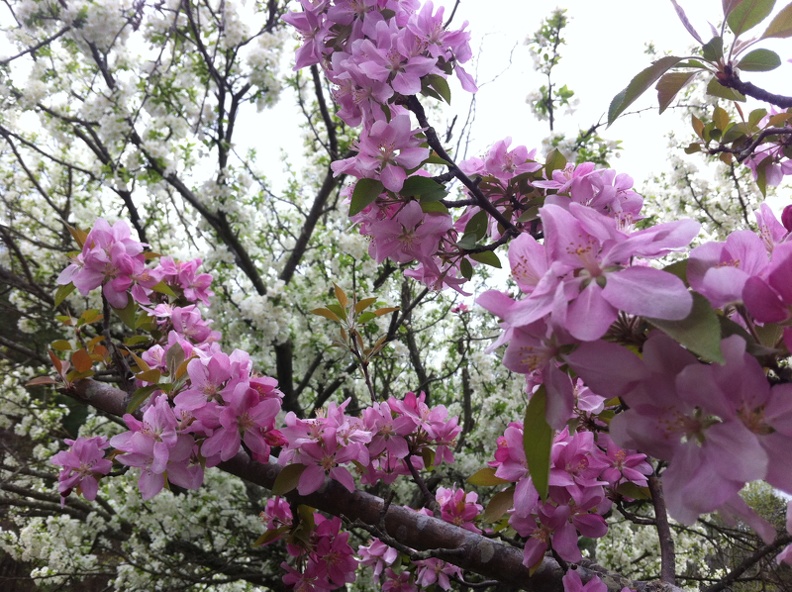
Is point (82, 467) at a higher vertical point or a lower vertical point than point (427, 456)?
lower

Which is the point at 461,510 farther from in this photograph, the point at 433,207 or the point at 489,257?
the point at 433,207

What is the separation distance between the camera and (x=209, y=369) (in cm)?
100

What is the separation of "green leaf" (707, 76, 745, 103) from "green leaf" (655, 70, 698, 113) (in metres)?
0.09

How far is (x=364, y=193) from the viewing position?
886 mm

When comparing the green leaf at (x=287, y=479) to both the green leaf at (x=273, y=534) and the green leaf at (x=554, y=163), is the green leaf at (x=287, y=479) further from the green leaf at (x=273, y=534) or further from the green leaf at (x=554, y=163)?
the green leaf at (x=554, y=163)

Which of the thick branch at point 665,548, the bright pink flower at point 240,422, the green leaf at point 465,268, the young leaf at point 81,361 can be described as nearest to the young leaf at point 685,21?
the green leaf at point 465,268

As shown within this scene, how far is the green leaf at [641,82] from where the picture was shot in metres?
0.73

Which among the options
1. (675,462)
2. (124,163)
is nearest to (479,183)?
(675,462)

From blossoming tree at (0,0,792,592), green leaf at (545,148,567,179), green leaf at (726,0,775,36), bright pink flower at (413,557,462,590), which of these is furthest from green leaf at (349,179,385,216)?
bright pink flower at (413,557,462,590)

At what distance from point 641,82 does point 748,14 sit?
184 millimetres

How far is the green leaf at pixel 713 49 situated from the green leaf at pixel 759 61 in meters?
0.06

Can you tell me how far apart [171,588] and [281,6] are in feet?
13.7

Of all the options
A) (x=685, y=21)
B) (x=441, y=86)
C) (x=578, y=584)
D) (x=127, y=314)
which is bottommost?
(x=578, y=584)

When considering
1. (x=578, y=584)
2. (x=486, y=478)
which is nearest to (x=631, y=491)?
(x=578, y=584)
